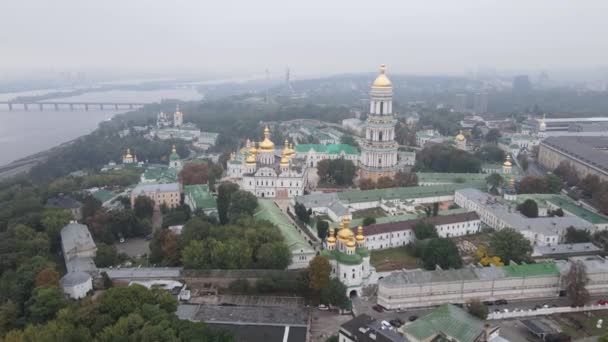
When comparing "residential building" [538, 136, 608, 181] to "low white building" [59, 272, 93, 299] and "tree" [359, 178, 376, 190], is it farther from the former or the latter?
"low white building" [59, 272, 93, 299]

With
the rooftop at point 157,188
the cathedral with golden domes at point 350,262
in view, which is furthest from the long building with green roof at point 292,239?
the rooftop at point 157,188

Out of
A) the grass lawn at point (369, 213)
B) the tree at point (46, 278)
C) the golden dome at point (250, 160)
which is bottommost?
the grass lawn at point (369, 213)

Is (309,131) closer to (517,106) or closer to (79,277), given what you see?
(79,277)

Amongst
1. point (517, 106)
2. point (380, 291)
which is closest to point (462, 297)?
point (380, 291)

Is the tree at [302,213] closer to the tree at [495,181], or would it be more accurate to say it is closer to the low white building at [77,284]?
the low white building at [77,284]

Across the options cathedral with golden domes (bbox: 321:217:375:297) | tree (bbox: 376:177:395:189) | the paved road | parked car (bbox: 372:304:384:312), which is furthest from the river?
parked car (bbox: 372:304:384:312)

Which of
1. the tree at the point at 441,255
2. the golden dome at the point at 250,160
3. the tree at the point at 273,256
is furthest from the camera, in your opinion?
the golden dome at the point at 250,160

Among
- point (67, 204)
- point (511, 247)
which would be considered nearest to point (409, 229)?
point (511, 247)
